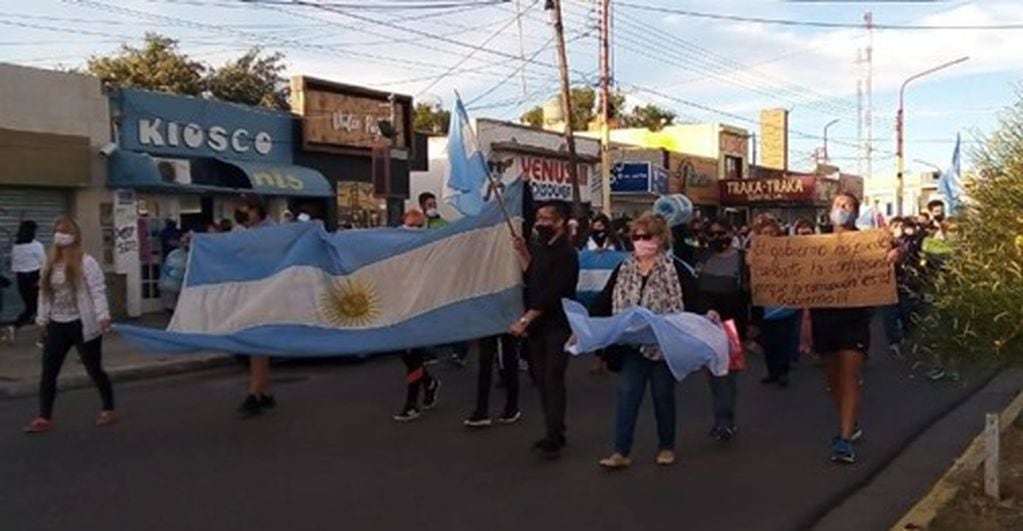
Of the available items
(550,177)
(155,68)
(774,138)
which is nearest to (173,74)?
(155,68)

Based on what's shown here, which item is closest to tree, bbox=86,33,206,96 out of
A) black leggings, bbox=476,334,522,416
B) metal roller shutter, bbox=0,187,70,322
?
metal roller shutter, bbox=0,187,70,322

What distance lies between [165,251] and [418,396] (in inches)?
481

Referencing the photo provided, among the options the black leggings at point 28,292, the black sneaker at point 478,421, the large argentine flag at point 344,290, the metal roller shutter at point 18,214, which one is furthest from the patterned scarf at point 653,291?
the metal roller shutter at point 18,214

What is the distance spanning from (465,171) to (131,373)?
5.60m

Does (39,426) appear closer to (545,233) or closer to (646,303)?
(545,233)

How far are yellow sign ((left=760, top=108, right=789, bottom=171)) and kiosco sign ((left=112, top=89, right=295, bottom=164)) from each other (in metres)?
43.9

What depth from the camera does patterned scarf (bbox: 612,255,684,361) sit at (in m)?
7.43

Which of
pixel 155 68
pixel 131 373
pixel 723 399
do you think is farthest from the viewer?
pixel 155 68

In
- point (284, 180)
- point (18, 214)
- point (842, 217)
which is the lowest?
point (842, 217)

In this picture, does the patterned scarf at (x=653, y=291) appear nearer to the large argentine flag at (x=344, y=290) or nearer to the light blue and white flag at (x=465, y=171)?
the large argentine flag at (x=344, y=290)

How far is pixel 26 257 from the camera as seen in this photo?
52.8 ft

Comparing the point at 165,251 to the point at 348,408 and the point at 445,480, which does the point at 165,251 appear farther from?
the point at 445,480

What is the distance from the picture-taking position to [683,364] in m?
7.28

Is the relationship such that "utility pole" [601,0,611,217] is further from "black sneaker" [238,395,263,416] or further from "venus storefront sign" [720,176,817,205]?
"black sneaker" [238,395,263,416]
